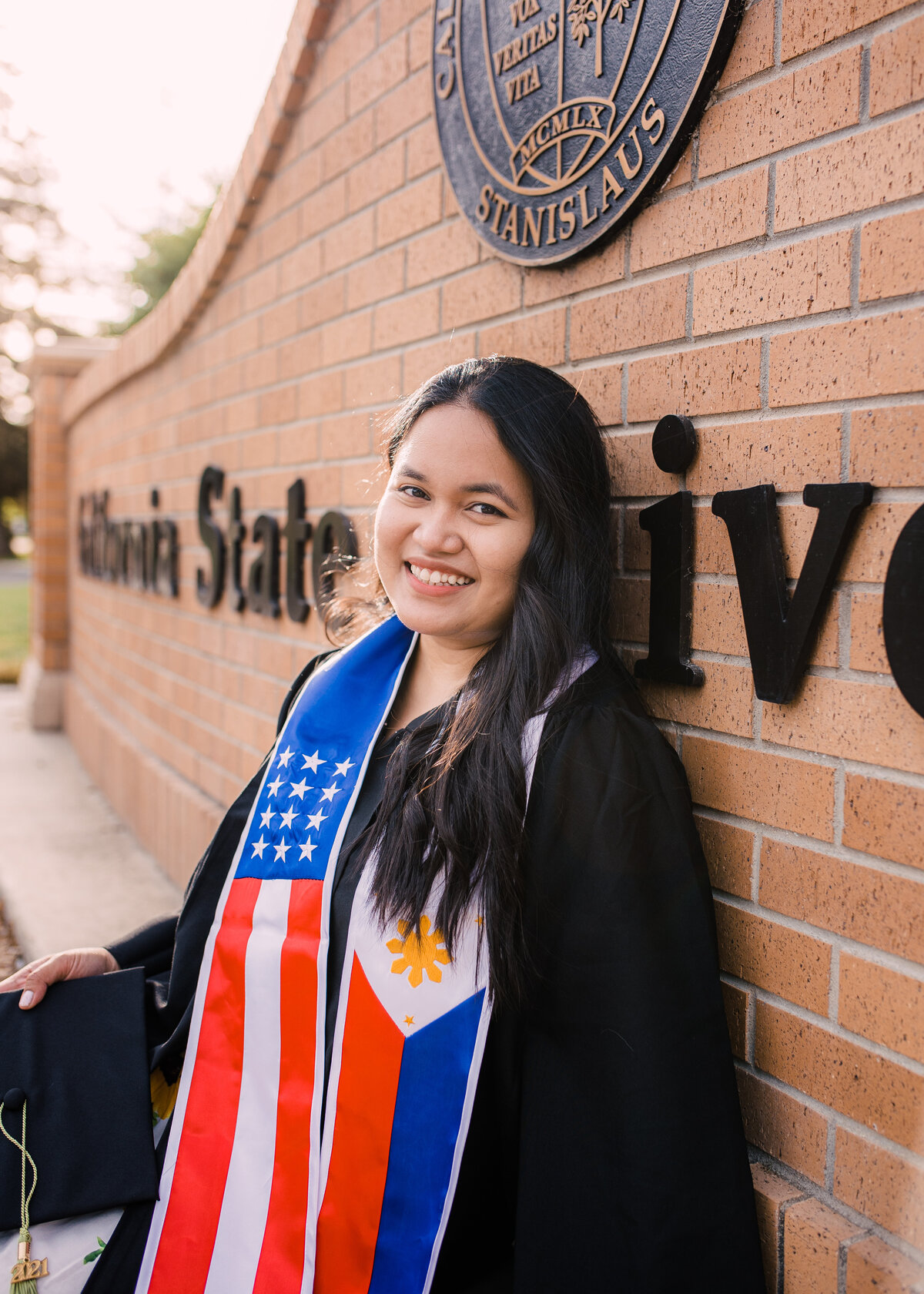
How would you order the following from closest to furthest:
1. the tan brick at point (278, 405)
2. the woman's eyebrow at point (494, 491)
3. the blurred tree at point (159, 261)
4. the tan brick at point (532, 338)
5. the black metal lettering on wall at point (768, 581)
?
the black metal lettering on wall at point (768, 581) → the woman's eyebrow at point (494, 491) → the tan brick at point (532, 338) → the tan brick at point (278, 405) → the blurred tree at point (159, 261)

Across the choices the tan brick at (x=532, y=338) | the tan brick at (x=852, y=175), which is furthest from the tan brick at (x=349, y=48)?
the tan brick at (x=852, y=175)

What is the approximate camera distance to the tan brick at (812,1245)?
1361 millimetres

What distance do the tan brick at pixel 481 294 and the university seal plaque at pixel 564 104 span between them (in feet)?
0.22

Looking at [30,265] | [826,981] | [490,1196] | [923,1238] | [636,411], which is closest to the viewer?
[923,1238]

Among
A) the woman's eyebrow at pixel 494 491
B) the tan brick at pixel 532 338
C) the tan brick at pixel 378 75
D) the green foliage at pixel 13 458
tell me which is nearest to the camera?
the woman's eyebrow at pixel 494 491

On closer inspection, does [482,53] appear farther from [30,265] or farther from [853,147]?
[30,265]

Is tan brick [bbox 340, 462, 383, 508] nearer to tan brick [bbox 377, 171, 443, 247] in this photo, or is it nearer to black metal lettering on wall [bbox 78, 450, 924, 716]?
black metal lettering on wall [bbox 78, 450, 924, 716]

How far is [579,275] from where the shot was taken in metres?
1.88

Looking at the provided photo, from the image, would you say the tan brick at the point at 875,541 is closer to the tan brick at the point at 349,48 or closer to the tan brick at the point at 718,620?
the tan brick at the point at 718,620

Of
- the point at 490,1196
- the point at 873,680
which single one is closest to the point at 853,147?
the point at 873,680

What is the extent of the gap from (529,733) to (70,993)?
1032 mm

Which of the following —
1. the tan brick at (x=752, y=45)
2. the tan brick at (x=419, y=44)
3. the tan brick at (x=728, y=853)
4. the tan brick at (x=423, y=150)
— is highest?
the tan brick at (x=419, y=44)

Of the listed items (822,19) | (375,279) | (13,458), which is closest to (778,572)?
(822,19)

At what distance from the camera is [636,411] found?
1740 mm
